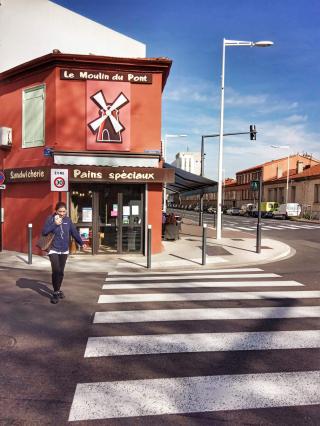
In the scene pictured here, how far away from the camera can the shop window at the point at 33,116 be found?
40.5ft

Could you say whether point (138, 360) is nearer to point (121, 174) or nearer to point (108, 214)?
point (121, 174)

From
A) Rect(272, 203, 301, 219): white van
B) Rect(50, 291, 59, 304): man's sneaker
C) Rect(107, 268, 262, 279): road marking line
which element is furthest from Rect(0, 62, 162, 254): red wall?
Rect(272, 203, 301, 219): white van

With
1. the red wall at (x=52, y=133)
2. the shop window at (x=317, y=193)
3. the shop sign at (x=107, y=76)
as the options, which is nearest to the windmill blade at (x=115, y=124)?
the red wall at (x=52, y=133)

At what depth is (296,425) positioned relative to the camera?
9.59 ft

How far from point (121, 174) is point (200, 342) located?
25.9ft

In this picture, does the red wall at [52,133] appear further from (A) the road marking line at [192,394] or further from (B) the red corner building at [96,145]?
(A) the road marking line at [192,394]

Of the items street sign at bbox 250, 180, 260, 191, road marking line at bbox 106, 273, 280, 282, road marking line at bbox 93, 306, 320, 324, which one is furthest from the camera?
street sign at bbox 250, 180, 260, 191

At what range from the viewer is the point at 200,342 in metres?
4.66

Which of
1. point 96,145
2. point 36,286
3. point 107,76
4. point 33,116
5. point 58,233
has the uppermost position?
point 107,76

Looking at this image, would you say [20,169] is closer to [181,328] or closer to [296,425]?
[181,328]

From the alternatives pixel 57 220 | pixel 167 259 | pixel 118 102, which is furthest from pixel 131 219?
pixel 57 220

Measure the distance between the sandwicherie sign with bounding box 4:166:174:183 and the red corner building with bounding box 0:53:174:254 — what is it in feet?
0.10

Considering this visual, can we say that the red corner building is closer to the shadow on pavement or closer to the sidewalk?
the sidewalk

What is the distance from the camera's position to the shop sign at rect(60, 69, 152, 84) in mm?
11893
